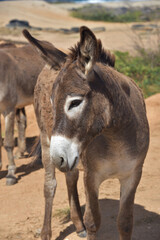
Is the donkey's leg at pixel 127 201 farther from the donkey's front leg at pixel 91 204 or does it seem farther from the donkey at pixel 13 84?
the donkey at pixel 13 84

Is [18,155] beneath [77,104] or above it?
beneath

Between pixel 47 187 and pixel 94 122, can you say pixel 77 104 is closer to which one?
pixel 94 122

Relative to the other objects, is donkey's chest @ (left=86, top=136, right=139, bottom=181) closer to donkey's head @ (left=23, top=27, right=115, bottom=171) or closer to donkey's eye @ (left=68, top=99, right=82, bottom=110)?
donkey's head @ (left=23, top=27, right=115, bottom=171)

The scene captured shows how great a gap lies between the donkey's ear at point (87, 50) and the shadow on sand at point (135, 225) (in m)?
2.28

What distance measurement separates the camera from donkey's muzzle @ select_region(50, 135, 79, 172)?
7.97 ft

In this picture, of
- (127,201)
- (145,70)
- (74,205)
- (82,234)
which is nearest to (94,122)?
(127,201)

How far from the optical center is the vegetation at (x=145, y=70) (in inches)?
397

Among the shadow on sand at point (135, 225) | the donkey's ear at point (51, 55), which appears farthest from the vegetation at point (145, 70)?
the donkey's ear at point (51, 55)

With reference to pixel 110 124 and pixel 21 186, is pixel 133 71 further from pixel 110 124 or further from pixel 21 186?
pixel 110 124

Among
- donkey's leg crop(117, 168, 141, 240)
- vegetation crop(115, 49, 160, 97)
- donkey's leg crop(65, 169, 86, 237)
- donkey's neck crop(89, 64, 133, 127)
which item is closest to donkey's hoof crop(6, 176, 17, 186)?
donkey's leg crop(65, 169, 86, 237)

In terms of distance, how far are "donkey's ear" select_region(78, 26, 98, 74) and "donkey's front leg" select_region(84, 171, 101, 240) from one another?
108cm

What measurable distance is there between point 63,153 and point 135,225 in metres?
2.25

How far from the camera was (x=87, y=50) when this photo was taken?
2527mm

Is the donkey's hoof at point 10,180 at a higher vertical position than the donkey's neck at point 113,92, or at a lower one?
lower
